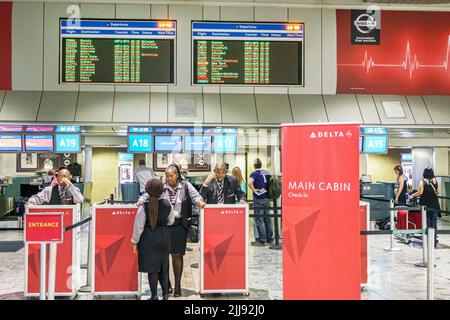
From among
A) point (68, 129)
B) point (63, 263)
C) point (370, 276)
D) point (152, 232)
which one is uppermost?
point (68, 129)

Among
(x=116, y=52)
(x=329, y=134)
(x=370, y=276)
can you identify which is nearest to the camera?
(x=329, y=134)

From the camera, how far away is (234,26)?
857 centimetres

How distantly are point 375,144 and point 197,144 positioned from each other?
3.63 m

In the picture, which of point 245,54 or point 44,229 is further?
point 245,54

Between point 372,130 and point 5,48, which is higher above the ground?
point 5,48

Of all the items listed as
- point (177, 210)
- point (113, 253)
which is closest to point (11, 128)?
point (113, 253)

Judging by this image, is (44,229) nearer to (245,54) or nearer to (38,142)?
(38,142)

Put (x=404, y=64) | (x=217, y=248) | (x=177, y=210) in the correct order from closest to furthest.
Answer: (x=177, y=210), (x=217, y=248), (x=404, y=64)

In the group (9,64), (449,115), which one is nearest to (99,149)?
(9,64)

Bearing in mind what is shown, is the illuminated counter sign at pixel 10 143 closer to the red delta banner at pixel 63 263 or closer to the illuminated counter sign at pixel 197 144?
the illuminated counter sign at pixel 197 144

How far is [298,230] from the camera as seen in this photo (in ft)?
11.9

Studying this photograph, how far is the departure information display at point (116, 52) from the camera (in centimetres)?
832

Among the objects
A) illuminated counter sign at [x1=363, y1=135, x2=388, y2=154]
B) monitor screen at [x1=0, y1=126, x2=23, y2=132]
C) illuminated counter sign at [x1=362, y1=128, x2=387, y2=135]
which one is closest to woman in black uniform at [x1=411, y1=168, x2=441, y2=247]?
illuminated counter sign at [x1=363, y1=135, x2=388, y2=154]
